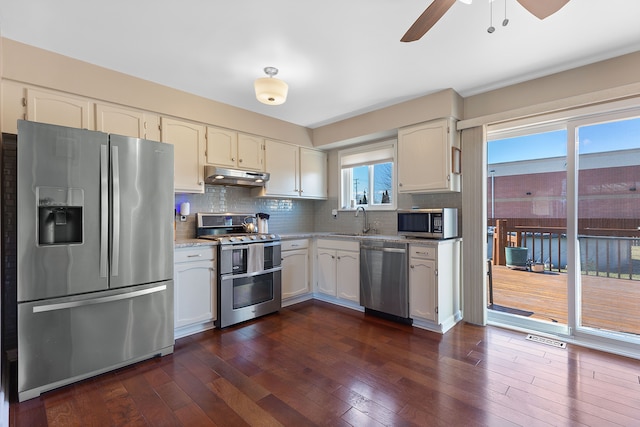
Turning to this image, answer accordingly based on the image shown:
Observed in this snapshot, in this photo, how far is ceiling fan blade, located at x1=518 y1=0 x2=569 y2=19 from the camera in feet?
4.58

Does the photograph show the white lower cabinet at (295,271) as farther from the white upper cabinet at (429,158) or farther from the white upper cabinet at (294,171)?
the white upper cabinet at (429,158)

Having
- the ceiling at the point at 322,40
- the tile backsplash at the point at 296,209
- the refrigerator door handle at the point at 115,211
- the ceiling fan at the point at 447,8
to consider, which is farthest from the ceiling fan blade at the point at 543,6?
the refrigerator door handle at the point at 115,211

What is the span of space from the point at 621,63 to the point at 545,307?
238 cm

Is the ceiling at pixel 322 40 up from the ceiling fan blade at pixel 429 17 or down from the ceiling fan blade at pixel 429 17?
up

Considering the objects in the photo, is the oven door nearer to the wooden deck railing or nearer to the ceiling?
the ceiling

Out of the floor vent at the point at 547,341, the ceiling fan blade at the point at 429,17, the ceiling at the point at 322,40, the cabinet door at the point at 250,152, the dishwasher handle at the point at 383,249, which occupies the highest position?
the ceiling at the point at 322,40

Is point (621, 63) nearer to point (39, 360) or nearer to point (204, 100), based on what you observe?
point (204, 100)

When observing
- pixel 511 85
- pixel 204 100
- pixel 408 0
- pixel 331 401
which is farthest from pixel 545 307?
pixel 204 100

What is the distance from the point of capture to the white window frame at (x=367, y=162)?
13.4ft

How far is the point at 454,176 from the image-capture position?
10.7 ft

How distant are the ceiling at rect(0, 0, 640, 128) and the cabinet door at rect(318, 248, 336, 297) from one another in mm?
2074

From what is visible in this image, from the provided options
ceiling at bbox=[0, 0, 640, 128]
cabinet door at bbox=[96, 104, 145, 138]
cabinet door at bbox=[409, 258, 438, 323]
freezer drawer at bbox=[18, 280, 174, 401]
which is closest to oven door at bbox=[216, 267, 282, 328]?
freezer drawer at bbox=[18, 280, 174, 401]

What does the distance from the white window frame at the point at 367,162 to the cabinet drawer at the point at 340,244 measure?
0.75 meters

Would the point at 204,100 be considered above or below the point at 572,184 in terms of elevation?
above
